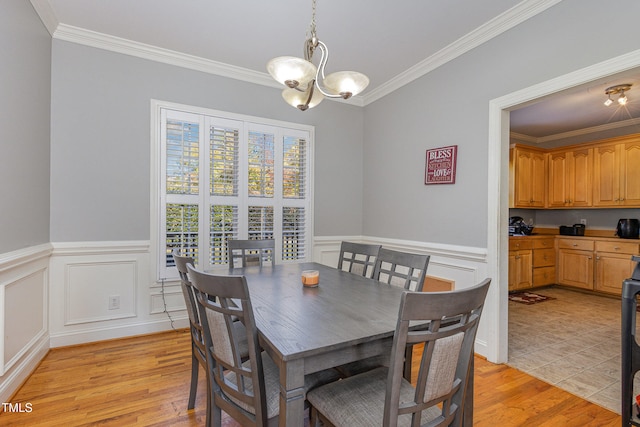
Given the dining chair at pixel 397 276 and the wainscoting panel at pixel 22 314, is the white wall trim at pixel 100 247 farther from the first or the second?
the dining chair at pixel 397 276

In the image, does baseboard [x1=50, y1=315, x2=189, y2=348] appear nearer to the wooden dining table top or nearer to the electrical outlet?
the electrical outlet

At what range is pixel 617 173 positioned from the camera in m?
4.52

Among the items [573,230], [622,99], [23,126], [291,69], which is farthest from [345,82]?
[573,230]

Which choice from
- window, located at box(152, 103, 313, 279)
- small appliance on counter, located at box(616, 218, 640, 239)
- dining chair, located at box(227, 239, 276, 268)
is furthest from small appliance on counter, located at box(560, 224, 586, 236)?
dining chair, located at box(227, 239, 276, 268)

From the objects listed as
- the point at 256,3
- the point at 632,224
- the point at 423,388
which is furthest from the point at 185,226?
the point at 632,224

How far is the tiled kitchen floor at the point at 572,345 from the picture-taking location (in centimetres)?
217

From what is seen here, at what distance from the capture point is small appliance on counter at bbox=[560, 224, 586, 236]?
5.10m

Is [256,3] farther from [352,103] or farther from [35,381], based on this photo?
[35,381]

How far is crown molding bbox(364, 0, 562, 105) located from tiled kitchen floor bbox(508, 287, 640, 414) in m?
2.70

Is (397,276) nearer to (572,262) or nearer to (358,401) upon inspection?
(358,401)

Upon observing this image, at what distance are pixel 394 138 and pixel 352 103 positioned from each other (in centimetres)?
87

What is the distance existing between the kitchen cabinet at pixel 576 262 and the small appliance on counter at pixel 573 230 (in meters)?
0.23

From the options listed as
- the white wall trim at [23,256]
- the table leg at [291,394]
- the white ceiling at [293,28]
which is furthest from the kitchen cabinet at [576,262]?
the white wall trim at [23,256]

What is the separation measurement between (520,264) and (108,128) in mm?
5721
